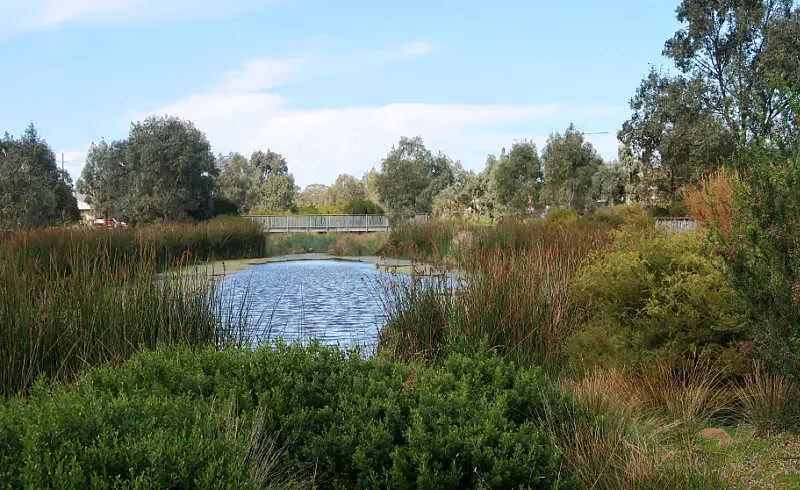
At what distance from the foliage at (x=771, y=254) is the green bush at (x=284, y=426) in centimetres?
129

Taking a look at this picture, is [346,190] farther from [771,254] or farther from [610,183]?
[771,254]

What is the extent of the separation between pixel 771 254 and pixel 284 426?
280cm

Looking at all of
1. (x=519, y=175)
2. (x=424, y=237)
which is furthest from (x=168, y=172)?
(x=519, y=175)

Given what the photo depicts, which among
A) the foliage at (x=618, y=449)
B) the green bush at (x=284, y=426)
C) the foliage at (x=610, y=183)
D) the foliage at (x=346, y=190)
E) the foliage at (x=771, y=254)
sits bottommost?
the foliage at (x=618, y=449)

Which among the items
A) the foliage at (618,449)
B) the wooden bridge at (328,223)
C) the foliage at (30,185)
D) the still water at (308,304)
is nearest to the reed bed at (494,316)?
the still water at (308,304)

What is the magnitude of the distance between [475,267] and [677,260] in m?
1.59

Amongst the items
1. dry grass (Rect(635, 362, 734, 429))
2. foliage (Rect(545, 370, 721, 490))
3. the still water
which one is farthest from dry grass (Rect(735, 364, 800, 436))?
the still water

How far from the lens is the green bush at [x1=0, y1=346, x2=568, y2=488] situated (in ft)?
6.88

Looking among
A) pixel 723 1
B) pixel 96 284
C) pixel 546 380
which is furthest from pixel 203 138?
pixel 546 380

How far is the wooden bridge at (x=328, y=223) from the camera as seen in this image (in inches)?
1367

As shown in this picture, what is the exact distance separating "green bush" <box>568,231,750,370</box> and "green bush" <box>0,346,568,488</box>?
1.33 meters

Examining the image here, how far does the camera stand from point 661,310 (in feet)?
15.5

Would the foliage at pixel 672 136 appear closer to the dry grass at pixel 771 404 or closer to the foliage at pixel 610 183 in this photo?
the foliage at pixel 610 183

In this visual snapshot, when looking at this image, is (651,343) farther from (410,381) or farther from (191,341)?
(191,341)
